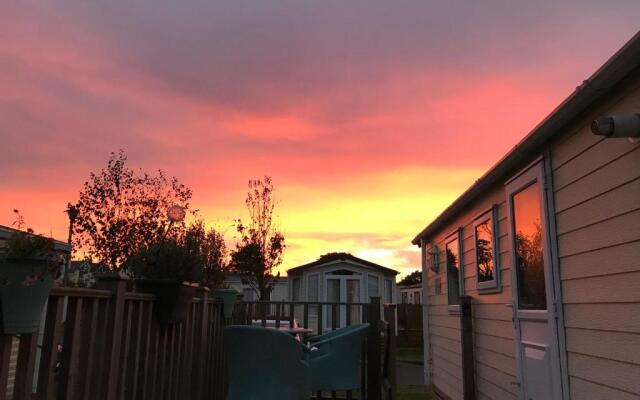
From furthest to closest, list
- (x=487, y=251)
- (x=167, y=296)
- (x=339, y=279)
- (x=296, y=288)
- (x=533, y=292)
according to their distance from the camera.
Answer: (x=296, y=288) → (x=339, y=279) → (x=487, y=251) → (x=533, y=292) → (x=167, y=296)

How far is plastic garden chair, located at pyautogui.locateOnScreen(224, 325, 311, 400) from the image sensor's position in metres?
3.83

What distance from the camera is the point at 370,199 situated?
10.3 meters

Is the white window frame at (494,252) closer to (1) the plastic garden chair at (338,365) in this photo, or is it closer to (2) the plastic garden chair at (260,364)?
(1) the plastic garden chair at (338,365)

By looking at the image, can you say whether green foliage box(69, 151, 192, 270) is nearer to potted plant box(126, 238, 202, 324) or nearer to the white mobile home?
the white mobile home

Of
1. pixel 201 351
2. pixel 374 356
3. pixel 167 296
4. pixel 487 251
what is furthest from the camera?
pixel 374 356

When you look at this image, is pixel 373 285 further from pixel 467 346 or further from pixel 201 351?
pixel 201 351

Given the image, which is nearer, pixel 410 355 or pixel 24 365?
pixel 24 365

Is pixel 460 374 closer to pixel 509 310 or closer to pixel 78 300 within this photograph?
pixel 509 310

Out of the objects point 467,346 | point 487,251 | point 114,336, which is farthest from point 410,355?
point 114,336

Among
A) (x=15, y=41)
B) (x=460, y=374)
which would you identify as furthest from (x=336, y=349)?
(x=15, y=41)

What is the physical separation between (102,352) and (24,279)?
0.82m

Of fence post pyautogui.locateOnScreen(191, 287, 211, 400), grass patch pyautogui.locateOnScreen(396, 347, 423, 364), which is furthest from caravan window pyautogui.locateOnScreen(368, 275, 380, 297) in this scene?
fence post pyautogui.locateOnScreen(191, 287, 211, 400)

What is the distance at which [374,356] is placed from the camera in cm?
566

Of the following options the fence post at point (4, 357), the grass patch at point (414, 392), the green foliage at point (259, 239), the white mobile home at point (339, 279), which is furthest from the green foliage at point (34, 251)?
the white mobile home at point (339, 279)
